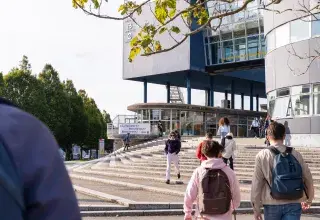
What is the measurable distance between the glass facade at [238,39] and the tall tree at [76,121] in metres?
18.0

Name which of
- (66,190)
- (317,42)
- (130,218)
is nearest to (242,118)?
(317,42)

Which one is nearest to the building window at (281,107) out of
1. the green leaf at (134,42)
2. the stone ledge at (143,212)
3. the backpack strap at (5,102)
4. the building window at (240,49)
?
the stone ledge at (143,212)

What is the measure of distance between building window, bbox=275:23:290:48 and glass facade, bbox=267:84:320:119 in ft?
8.43

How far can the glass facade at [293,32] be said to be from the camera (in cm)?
2733

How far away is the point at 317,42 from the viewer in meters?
27.0

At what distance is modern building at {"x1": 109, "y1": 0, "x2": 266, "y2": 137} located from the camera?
48.2 m

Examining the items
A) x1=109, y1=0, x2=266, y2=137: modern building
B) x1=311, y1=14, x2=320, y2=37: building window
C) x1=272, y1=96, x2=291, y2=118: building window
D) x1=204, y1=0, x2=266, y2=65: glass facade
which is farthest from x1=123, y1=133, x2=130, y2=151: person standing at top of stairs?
x1=311, y1=14, x2=320, y2=37: building window

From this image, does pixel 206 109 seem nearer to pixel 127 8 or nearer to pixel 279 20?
pixel 279 20

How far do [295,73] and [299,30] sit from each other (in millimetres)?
2287

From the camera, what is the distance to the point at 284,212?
15.9 ft

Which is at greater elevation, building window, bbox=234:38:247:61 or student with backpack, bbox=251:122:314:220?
building window, bbox=234:38:247:61

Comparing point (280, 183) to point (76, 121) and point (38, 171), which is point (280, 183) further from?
point (76, 121)

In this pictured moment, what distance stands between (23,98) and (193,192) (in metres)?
47.8

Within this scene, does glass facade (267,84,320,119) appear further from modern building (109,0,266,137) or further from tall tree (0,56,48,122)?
tall tree (0,56,48,122)
